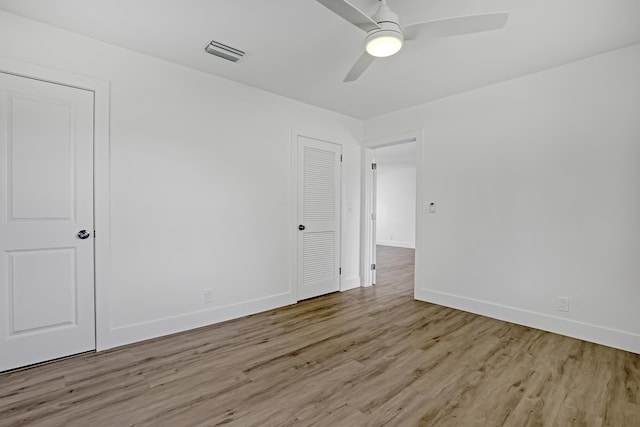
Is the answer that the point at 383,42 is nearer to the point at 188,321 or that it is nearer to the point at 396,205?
the point at 188,321

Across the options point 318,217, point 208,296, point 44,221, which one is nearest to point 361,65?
point 318,217

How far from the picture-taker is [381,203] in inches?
389

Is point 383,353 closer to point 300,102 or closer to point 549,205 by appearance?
point 549,205

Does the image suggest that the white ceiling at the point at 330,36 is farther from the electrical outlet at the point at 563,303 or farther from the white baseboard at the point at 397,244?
the white baseboard at the point at 397,244

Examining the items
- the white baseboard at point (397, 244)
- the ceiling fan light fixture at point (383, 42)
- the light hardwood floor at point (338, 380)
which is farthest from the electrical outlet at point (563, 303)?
the white baseboard at point (397, 244)

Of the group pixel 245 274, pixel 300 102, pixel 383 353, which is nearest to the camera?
pixel 383 353

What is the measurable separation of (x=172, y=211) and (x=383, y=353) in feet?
7.39

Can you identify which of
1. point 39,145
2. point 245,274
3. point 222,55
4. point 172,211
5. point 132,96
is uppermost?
point 222,55

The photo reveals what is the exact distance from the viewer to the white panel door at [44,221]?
7.14 ft

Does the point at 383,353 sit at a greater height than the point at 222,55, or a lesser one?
lesser

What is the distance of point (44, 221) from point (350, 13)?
261cm

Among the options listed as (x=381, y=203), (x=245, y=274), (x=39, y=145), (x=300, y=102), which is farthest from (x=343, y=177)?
(x=381, y=203)

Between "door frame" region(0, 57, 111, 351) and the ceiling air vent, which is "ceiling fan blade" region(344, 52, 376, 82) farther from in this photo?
"door frame" region(0, 57, 111, 351)

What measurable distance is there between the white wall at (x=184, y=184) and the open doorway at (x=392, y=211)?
54.5 inches
